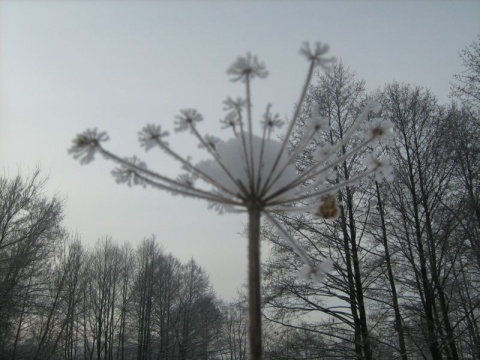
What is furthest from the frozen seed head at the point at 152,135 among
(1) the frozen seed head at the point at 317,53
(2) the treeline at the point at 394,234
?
(2) the treeline at the point at 394,234

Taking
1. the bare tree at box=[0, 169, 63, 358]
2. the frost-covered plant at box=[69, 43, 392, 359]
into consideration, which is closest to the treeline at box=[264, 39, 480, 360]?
the frost-covered plant at box=[69, 43, 392, 359]

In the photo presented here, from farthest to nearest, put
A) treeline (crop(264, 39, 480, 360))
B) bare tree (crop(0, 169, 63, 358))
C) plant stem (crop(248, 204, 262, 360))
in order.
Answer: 1. bare tree (crop(0, 169, 63, 358))
2. treeline (crop(264, 39, 480, 360))
3. plant stem (crop(248, 204, 262, 360))

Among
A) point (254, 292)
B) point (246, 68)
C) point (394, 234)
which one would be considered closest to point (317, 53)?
point (246, 68)

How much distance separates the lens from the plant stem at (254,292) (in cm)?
161

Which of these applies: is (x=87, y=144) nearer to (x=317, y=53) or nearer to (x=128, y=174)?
(x=128, y=174)

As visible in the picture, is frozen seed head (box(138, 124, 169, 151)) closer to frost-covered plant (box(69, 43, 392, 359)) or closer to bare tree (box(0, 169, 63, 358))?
frost-covered plant (box(69, 43, 392, 359))

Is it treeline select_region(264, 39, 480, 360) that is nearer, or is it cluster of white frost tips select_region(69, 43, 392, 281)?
cluster of white frost tips select_region(69, 43, 392, 281)

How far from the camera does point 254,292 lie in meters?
1.71

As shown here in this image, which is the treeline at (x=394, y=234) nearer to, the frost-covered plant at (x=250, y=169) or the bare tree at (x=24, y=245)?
the frost-covered plant at (x=250, y=169)

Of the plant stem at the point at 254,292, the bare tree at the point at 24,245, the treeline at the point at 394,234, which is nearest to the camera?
the plant stem at the point at 254,292

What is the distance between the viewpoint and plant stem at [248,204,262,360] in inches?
63.6

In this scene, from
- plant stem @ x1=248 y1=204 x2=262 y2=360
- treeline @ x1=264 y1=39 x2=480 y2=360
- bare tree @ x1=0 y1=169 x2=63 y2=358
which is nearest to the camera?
plant stem @ x1=248 y1=204 x2=262 y2=360

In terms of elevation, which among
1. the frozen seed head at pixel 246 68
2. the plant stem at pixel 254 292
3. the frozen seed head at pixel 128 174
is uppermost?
the frozen seed head at pixel 246 68

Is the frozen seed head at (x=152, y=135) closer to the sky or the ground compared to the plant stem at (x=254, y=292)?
closer to the sky
